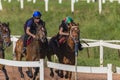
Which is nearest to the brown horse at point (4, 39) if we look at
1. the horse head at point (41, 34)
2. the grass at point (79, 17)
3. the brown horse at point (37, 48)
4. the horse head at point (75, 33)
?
the brown horse at point (37, 48)

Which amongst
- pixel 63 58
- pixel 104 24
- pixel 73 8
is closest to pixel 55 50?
pixel 63 58

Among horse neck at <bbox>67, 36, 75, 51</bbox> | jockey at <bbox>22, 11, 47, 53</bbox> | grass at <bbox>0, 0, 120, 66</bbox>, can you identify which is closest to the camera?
horse neck at <bbox>67, 36, 75, 51</bbox>

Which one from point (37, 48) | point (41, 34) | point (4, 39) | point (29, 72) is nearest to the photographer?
point (41, 34)

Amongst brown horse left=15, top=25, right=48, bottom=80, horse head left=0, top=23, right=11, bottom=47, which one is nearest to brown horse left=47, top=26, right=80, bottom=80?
brown horse left=15, top=25, right=48, bottom=80

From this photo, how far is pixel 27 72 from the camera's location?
50.3 feet

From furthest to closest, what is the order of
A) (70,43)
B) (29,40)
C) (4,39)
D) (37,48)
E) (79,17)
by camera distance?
(79,17) < (4,39) < (29,40) < (70,43) < (37,48)

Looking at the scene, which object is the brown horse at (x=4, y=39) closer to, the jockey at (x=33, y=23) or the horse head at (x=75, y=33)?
the jockey at (x=33, y=23)

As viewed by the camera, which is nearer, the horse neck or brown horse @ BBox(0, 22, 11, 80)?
the horse neck

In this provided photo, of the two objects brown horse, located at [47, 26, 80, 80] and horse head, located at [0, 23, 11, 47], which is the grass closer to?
horse head, located at [0, 23, 11, 47]

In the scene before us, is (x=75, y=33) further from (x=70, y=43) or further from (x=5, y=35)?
(x=5, y=35)

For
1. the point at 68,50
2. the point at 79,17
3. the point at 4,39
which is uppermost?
the point at 4,39

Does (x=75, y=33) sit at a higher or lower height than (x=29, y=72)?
higher

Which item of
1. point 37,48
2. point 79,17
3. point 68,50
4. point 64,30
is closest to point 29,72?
point 37,48

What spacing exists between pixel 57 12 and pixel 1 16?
321 cm
